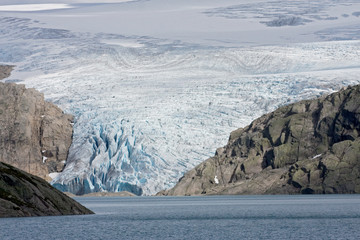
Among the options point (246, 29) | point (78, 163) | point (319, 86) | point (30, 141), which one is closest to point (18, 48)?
point (30, 141)

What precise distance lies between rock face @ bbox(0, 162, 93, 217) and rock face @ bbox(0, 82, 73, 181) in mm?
53475

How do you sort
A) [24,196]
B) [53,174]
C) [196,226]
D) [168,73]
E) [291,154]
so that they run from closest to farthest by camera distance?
[24,196], [196,226], [291,154], [53,174], [168,73]

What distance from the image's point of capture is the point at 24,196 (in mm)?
35844

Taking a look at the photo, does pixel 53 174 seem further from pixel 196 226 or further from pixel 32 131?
pixel 196 226

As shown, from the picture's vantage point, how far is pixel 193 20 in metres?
122

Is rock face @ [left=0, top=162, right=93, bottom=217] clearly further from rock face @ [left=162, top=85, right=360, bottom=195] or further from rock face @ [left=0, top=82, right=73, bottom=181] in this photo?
rock face @ [left=0, top=82, right=73, bottom=181]

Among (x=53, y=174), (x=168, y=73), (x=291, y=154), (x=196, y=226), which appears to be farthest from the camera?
(x=168, y=73)

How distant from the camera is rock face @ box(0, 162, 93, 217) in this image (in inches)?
1383

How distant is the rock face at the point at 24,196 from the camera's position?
35125mm

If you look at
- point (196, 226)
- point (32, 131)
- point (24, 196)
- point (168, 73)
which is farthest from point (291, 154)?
point (24, 196)

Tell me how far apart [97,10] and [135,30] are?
2640cm

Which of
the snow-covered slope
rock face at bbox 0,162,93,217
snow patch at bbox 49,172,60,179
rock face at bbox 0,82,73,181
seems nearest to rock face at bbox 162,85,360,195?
the snow-covered slope

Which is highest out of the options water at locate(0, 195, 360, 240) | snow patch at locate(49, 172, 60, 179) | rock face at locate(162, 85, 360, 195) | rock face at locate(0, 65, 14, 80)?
water at locate(0, 195, 360, 240)

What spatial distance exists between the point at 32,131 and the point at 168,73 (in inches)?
765
